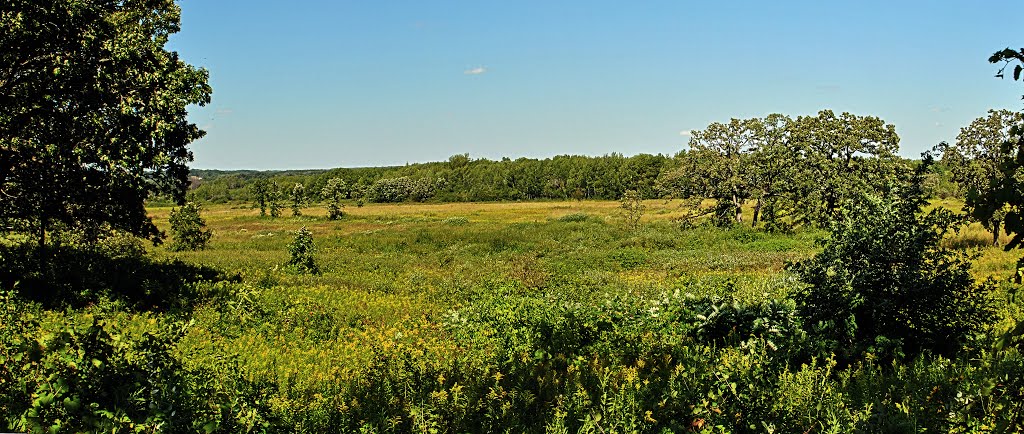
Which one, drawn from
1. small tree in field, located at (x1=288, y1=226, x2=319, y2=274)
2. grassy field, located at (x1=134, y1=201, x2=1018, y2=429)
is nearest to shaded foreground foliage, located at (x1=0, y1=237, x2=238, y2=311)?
grassy field, located at (x1=134, y1=201, x2=1018, y2=429)

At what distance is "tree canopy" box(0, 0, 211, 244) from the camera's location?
11336mm

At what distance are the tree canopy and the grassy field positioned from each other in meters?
3.55

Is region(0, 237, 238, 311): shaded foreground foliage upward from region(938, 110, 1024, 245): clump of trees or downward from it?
downward

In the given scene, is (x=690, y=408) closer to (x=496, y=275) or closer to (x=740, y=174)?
(x=496, y=275)

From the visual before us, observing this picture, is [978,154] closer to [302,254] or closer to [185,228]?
[302,254]

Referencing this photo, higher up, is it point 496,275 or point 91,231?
point 91,231

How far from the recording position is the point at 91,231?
16.5m

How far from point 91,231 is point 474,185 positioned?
152767 millimetres

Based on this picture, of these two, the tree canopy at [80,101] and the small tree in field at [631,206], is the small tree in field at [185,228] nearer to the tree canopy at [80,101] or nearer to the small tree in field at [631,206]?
the tree canopy at [80,101]

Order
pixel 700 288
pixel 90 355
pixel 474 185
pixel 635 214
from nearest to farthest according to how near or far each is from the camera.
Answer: pixel 90 355
pixel 700 288
pixel 635 214
pixel 474 185

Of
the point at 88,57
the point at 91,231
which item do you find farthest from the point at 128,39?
the point at 91,231

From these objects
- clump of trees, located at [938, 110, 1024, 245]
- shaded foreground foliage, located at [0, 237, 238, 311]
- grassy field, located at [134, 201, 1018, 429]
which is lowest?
grassy field, located at [134, 201, 1018, 429]

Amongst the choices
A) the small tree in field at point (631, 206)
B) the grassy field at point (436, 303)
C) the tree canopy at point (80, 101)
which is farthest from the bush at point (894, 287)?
the small tree in field at point (631, 206)

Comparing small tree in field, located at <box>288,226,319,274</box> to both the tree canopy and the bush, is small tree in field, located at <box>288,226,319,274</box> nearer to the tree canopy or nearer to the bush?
the tree canopy
